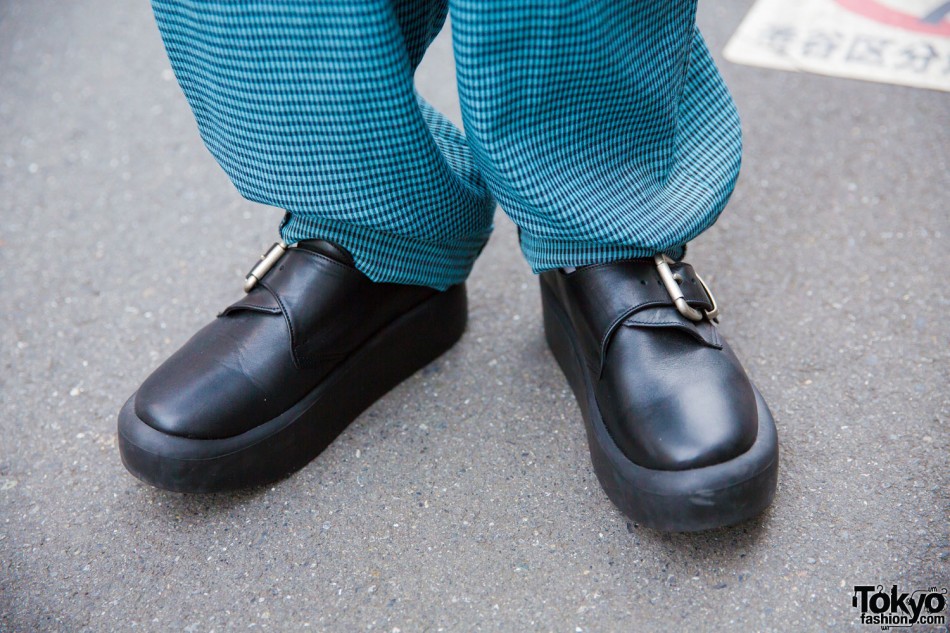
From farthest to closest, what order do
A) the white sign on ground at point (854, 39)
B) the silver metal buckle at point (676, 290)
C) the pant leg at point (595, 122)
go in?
1. the white sign on ground at point (854, 39)
2. the silver metal buckle at point (676, 290)
3. the pant leg at point (595, 122)

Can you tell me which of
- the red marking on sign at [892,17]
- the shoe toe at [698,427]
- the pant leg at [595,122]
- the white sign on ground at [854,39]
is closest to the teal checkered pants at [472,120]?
the pant leg at [595,122]

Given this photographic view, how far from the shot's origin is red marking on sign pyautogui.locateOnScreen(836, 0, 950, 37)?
1379 mm

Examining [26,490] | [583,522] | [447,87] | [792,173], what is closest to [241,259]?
[26,490]

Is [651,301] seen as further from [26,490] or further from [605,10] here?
[26,490]

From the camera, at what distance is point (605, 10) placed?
2.17 ft

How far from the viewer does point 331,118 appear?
72 centimetres

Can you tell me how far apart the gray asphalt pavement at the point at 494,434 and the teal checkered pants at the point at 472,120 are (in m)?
0.22

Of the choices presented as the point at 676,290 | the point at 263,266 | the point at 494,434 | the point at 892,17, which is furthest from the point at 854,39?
the point at 263,266

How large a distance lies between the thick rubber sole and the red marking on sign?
97cm

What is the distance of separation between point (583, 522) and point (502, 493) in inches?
3.5

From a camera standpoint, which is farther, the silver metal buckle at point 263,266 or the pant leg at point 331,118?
the silver metal buckle at point 263,266

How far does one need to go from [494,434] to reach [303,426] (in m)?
0.20

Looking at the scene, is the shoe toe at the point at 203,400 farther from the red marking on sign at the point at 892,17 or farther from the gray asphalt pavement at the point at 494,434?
the red marking on sign at the point at 892,17

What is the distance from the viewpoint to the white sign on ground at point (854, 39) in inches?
52.3
